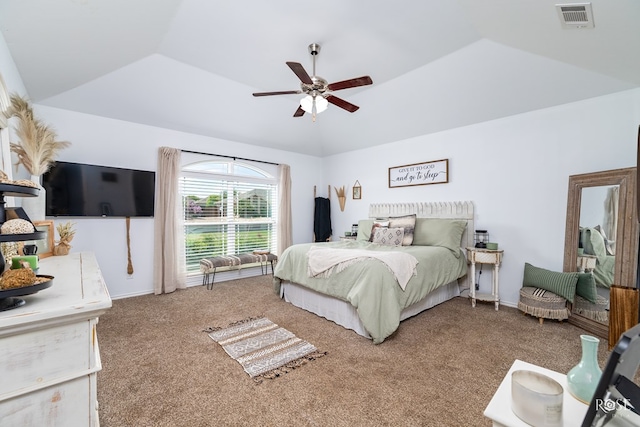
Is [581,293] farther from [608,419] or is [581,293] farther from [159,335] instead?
[159,335]

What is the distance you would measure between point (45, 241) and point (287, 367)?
2036 mm

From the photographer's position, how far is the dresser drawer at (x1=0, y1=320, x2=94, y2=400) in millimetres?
692

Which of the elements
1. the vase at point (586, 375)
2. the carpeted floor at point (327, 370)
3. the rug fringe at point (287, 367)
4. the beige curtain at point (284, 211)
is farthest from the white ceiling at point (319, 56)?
the rug fringe at point (287, 367)

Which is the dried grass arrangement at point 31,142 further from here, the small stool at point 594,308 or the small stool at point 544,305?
the small stool at point 594,308

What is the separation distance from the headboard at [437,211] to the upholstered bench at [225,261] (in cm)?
216

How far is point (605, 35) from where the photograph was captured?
2.14 m

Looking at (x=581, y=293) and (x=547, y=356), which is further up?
(x=581, y=293)

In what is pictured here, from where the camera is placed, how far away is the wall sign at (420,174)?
4.22 metres

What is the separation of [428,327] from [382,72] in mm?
3107

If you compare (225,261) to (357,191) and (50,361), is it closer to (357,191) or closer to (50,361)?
(357,191)

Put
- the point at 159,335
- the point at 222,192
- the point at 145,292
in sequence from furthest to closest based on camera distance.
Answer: the point at 222,192
the point at 145,292
the point at 159,335

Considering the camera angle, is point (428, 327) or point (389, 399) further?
point (428, 327)

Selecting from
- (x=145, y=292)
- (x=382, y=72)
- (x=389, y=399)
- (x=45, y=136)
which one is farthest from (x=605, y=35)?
(x=145, y=292)

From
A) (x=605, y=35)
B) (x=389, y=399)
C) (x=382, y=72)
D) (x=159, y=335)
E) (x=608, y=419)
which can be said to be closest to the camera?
(x=608, y=419)
